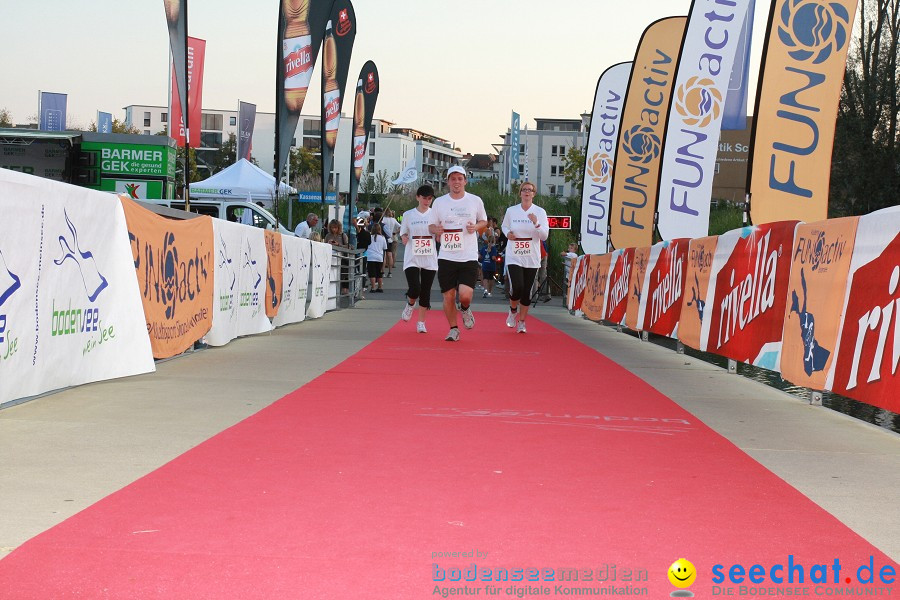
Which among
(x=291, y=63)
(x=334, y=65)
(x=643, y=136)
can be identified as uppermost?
(x=334, y=65)

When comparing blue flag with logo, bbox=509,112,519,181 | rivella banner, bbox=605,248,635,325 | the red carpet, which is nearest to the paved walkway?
the red carpet

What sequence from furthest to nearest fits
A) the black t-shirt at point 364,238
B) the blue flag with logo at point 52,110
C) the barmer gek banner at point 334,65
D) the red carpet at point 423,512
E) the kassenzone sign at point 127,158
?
1. the blue flag with logo at point 52,110
2. the black t-shirt at point 364,238
3. the kassenzone sign at point 127,158
4. the barmer gek banner at point 334,65
5. the red carpet at point 423,512

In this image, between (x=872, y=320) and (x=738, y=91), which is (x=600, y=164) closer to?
(x=738, y=91)

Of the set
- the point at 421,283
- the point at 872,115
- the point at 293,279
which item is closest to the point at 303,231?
the point at 293,279

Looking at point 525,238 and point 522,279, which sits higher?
point 525,238

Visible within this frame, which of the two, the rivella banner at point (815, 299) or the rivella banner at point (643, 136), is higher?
the rivella banner at point (643, 136)

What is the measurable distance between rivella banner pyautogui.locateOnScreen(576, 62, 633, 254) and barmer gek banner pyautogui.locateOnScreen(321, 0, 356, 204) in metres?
5.67

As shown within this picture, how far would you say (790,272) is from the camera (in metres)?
9.73

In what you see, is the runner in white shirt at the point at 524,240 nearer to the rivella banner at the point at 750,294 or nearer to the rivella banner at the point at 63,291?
the rivella banner at the point at 750,294

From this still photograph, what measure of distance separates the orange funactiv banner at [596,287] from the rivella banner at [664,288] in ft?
12.9

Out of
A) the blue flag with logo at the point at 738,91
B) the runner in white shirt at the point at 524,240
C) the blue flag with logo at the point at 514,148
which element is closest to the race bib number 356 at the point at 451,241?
the runner in white shirt at the point at 524,240

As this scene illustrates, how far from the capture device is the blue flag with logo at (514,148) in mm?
62406

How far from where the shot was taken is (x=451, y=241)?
14500 mm

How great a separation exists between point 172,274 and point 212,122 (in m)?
172
